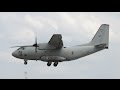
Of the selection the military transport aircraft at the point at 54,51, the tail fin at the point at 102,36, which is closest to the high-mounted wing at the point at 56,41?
the military transport aircraft at the point at 54,51

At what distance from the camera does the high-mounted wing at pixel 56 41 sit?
57.9m

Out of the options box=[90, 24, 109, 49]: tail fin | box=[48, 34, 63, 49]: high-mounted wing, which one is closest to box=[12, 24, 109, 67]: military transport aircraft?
box=[48, 34, 63, 49]: high-mounted wing

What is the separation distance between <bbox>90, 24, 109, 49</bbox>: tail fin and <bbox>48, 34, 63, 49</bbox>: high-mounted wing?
8.98m

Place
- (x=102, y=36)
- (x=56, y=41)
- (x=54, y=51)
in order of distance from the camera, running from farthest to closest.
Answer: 1. (x=102, y=36)
2. (x=54, y=51)
3. (x=56, y=41)

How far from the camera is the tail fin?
67.4m

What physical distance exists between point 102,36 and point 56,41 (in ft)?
40.3

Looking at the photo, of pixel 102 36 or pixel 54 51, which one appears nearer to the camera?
pixel 54 51

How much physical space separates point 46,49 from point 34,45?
2.48 metres

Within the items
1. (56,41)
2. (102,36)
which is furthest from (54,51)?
(102,36)

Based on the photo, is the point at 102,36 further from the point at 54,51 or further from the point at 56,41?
the point at 56,41

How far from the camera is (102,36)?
224ft

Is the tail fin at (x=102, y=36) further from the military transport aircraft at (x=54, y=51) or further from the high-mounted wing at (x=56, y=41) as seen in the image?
the high-mounted wing at (x=56, y=41)
